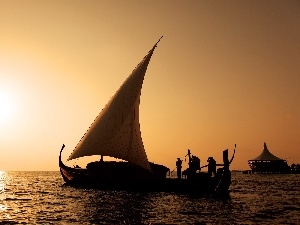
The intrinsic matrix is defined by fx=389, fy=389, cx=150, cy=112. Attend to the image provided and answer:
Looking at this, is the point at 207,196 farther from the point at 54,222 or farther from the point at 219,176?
the point at 54,222

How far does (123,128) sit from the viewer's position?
3425 cm

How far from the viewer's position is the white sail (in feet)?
112

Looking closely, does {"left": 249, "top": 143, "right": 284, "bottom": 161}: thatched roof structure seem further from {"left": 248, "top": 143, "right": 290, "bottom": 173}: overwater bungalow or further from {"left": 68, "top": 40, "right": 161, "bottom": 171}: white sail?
{"left": 68, "top": 40, "right": 161, "bottom": 171}: white sail

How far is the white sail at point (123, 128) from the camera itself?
34.1m

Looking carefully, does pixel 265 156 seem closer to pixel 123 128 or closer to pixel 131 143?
pixel 131 143

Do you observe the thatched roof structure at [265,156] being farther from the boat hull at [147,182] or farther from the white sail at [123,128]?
the white sail at [123,128]

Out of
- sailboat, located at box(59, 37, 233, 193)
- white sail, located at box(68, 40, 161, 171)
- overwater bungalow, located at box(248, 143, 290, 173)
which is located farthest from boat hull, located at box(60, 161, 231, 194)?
overwater bungalow, located at box(248, 143, 290, 173)

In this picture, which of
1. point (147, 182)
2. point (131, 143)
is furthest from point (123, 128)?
point (147, 182)

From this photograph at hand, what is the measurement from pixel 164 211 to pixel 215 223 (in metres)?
5.51

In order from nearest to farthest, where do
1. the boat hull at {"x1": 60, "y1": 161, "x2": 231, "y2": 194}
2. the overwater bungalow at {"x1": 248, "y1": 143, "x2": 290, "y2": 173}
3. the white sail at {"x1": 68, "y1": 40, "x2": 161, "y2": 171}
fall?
the white sail at {"x1": 68, "y1": 40, "x2": 161, "y2": 171}
the boat hull at {"x1": 60, "y1": 161, "x2": 231, "y2": 194}
the overwater bungalow at {"x1": 248, "y1": 143, "x2": 290, "y2": 173}

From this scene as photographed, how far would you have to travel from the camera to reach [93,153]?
3553 cm

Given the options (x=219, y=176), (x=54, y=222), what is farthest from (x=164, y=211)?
(x=219, y=176)

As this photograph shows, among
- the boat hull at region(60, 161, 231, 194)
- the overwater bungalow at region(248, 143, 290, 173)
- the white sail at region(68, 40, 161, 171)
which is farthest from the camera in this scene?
the overwater bungalow at region(248, 143, 290, 173)

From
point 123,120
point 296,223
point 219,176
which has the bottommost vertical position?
point 296,223
